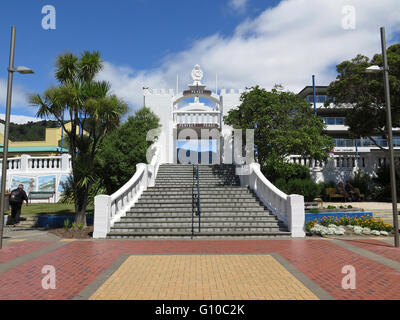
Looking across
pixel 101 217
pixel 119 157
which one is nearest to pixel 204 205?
pixel 101 217

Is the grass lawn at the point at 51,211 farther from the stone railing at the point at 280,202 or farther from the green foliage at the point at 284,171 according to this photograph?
the green foliage at the point at 284,171

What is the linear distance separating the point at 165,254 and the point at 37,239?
201 inches

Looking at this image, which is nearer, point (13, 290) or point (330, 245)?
point (13, 290)

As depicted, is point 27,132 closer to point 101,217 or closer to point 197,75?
point 197,75

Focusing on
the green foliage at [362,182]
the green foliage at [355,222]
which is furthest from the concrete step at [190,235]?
the green foliage at [362,182]

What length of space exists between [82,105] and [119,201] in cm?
372

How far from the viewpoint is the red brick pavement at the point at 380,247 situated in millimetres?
7707

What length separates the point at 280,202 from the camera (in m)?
11.4

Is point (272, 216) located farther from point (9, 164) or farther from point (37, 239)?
point (9, 164)

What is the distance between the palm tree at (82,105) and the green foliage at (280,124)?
21.9 feet

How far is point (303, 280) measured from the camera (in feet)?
18.4

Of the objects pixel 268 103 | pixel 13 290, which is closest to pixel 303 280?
pixel 13 290

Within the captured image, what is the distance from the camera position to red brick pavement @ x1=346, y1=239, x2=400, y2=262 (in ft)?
25.3

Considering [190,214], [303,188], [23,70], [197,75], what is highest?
[197,75]
